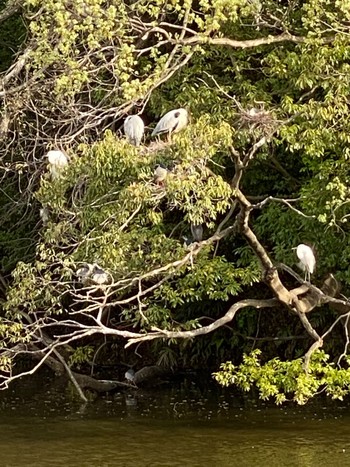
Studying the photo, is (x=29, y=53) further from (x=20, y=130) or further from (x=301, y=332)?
(x=301, y=332)

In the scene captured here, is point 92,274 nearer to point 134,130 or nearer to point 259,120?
point 134,130

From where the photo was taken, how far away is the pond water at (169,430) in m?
7.49

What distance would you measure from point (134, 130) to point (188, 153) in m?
0.82

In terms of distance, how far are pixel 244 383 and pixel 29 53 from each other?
129 inches

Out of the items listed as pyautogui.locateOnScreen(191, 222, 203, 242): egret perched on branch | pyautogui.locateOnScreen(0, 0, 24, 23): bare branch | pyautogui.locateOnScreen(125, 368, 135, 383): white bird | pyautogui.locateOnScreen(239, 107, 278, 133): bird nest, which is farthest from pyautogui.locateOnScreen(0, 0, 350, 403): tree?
pyautogui.locateOnScreen(125, 368, 135, 383): white bird

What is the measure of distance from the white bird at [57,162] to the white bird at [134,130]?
553mm

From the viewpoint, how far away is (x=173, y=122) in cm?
763

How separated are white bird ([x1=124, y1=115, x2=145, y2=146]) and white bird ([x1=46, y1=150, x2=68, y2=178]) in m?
0.55

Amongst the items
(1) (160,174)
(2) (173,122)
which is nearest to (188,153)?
(1) (160,174)

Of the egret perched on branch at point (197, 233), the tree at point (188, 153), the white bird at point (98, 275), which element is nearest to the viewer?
the tree at point (188, 153)

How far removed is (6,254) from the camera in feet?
37.3

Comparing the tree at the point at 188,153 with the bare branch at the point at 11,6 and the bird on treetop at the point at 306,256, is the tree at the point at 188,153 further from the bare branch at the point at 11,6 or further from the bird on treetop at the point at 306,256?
the bare branch at the point at 11,6

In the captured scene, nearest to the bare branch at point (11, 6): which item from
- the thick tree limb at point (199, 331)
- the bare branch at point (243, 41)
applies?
the bare branch at point (243, 41)

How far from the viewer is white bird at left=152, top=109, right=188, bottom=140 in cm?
759
